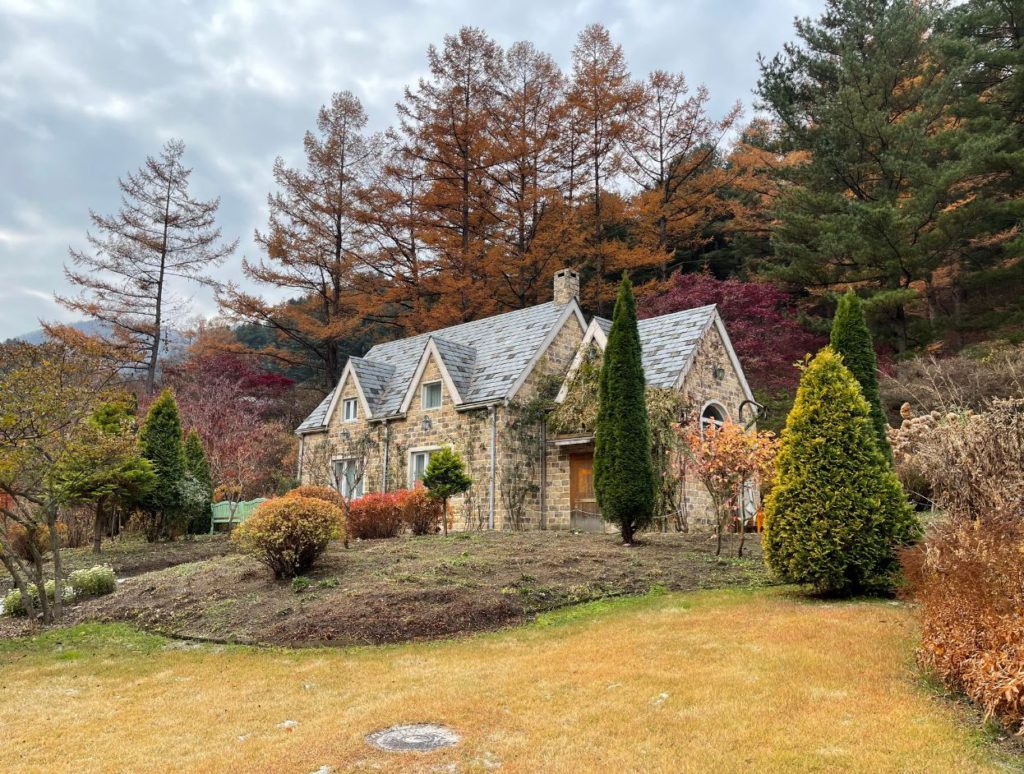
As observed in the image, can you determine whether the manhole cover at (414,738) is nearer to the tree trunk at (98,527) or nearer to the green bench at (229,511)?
the tree trunk at (98,527)

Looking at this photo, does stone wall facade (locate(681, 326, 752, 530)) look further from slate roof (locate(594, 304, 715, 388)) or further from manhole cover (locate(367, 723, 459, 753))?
manhole cover (locate(367, 723, 459, 753))

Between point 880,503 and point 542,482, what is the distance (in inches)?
437

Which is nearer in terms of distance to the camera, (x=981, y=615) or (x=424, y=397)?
(x=981, y=615)

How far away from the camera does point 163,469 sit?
63.4 ft

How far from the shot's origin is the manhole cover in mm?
4723

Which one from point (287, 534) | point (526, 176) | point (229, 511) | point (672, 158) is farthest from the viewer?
point (672, 158)

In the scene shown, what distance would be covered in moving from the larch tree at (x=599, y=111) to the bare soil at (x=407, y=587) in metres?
19.5

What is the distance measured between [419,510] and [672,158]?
906 inches

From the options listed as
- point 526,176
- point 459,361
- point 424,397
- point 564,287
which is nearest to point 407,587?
point 424,397

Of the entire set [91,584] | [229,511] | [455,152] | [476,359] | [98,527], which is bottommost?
[91,584]

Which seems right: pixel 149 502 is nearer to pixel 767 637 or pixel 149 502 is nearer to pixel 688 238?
pixel 767 637

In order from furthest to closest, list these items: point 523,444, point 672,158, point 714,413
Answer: point 672,158 < point 714,413 < point 523,444

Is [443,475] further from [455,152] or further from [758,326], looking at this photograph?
[455,152]

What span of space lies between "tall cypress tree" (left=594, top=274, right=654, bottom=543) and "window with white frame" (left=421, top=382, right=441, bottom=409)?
746cm
